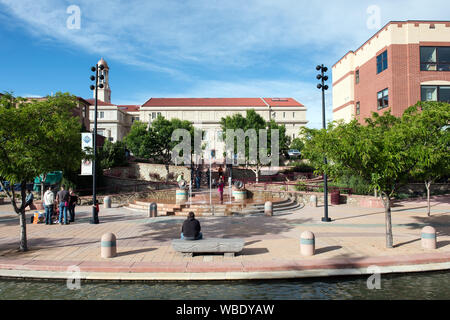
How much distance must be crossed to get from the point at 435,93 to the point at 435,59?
9.77 feet

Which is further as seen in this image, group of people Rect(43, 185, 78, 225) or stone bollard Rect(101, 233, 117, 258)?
group of people Rect(43, 185, 78, 225)

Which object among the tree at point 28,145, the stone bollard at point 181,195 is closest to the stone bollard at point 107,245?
the tree at point 28,145

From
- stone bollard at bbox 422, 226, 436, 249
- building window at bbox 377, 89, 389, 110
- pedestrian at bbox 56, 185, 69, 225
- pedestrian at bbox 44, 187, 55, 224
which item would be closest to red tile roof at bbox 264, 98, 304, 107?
building window at bbox 377, 89, 389, 110

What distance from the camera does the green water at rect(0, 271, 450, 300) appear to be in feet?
23.3

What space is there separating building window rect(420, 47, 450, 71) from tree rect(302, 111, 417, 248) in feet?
66.3

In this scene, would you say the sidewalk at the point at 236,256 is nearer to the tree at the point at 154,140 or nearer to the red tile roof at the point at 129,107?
the tree at the point at 154,140

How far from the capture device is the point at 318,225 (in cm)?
1491

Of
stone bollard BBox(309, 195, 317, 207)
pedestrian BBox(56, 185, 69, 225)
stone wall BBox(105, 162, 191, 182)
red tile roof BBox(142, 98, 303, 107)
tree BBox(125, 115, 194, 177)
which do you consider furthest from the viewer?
red tile roof BBox(142, 98, 303, 107)

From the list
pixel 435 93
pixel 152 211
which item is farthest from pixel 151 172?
pixel 435 93

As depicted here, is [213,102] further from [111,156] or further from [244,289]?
[244,289]

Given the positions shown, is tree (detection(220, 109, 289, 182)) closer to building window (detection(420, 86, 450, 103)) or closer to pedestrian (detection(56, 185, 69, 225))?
building window (detection(420, 86, 450, 103))

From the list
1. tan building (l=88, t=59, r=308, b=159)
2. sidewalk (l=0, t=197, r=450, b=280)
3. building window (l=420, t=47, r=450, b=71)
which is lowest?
sidewalk (l=0, t=197, r=450, b=280)
